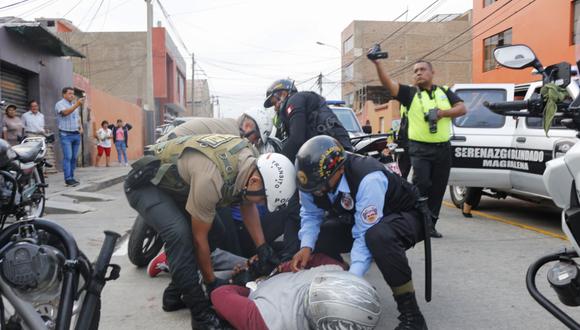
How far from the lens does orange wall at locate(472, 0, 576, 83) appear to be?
18.6m

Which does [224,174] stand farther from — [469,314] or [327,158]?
[469,314]

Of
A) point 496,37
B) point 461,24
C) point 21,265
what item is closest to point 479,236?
point 21,265

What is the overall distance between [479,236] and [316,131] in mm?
2323

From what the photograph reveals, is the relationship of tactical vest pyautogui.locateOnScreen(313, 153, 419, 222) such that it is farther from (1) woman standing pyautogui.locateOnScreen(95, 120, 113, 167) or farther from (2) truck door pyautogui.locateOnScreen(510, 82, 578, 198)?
(1) woman standing pyautogui.locateOnScreen(95, 120, 113, 167)

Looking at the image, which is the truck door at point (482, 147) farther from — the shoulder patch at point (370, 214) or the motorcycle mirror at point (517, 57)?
the motorcycle mirror at point (517, 57)

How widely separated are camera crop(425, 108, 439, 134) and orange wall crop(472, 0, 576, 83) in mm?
13336

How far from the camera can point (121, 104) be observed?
20.6m

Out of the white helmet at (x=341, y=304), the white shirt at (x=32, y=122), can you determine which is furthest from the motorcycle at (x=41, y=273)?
the white shirt at (x=32, y=122)

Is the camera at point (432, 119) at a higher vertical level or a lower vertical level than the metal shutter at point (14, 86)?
lower

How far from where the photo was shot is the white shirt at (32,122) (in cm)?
897

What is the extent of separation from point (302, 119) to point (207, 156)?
1.56 m

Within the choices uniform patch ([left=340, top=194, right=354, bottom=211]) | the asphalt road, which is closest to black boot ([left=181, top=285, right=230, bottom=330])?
the asphalt road

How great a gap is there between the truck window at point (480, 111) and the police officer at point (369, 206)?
3.72 metres

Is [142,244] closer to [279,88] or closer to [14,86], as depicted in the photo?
[279,88]
